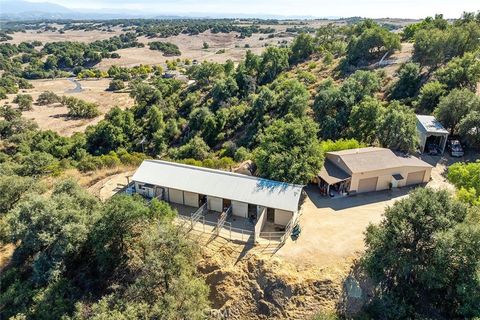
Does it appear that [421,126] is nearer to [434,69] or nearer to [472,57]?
[472,57]

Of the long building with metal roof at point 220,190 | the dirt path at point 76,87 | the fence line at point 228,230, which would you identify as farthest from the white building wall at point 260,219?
the dirt path at point 76,87

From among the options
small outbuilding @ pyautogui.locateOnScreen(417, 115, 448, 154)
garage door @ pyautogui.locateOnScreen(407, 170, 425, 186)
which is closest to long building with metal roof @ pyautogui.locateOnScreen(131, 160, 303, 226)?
garage door @ pyautogui.locateOnScreen(407, 170, 425, 186)

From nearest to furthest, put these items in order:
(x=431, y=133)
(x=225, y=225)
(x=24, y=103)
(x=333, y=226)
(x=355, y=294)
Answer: (x=355, y=294), (x=333, y=226), (x=225, y=225), (x=431, y=133), (x=24, y=103)

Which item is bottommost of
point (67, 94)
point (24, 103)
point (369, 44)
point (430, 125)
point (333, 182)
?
point (67, 94)

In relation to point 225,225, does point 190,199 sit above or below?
above

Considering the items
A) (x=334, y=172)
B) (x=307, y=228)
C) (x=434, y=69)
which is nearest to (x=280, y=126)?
(x=334, y=172)

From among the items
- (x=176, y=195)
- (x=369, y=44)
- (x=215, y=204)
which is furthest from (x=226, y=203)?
(x=369, y=44)

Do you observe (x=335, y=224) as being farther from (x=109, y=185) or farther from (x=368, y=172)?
(x=109, y=185)
